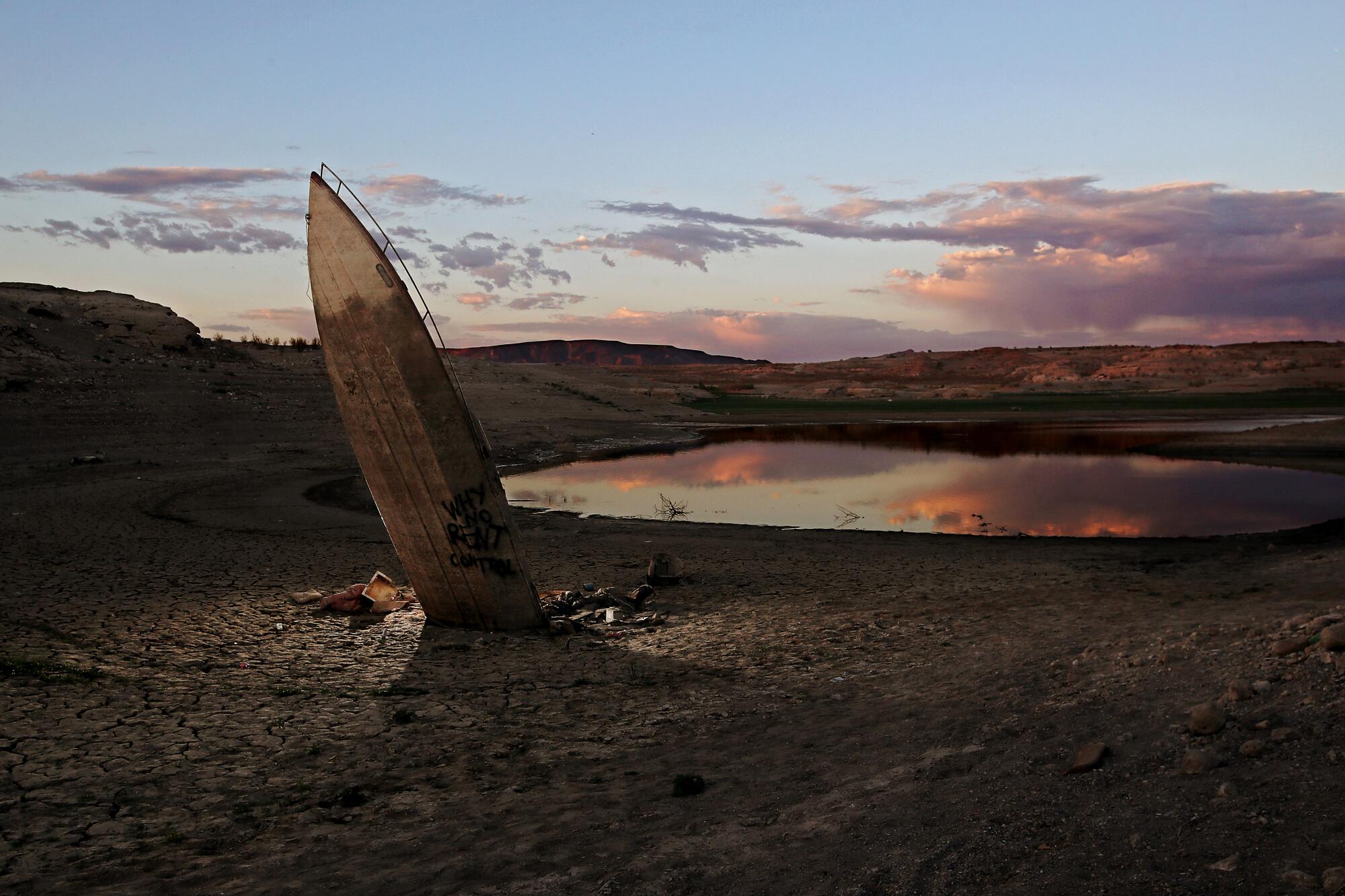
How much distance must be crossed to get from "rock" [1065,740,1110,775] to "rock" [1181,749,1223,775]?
410 millimetres

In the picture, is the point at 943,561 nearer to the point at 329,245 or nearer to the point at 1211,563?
the point at 1211,563

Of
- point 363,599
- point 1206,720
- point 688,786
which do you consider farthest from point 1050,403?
point 688,786

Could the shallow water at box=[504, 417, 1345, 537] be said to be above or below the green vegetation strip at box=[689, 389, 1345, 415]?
below

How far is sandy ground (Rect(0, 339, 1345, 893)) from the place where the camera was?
4.14 meters

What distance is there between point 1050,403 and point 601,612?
67.2 metres

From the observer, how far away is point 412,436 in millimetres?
9008

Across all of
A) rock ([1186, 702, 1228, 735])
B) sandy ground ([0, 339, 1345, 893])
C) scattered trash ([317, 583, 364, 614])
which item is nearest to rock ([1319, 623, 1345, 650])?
sandy ground ([0, 339, 1345, 893])

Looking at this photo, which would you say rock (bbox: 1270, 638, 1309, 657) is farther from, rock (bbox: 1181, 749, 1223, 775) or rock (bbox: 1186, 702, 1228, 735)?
rock (bbox: 1181, 749, 1223, 775)

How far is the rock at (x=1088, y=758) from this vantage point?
15.7ft

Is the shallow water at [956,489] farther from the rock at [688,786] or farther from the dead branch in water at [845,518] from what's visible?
the rock at [688,786]

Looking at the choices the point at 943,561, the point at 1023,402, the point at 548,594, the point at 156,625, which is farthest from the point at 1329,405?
the point at 156,625

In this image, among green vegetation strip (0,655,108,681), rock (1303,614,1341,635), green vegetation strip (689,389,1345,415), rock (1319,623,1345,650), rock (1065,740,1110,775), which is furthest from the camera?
green vegetation strip (689,389,1345,415)

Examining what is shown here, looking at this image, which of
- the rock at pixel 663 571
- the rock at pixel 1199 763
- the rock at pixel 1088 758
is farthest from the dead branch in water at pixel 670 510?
the rock at pixel 1199 763

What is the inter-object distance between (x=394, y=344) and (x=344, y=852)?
540 cm
